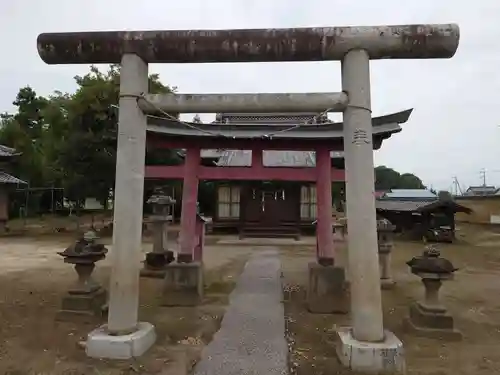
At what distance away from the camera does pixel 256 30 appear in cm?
471

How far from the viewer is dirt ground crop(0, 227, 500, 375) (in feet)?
14.6

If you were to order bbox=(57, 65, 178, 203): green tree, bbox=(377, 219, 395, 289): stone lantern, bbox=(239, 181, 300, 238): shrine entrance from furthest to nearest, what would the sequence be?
1. bbox=(239, 181, 300, 238): shrine entrance
2. bbox=(57, 65, 178, 203): green tree
3. bbox=(377, 219, 395, 289): stone lantern

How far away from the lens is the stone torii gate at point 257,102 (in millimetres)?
4367

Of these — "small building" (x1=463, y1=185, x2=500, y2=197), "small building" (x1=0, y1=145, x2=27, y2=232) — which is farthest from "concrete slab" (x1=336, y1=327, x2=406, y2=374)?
"small building" (x1=463, y1=185, x2=500, y2=197)

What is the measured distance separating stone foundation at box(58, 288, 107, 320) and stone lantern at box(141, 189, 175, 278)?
3.63 metres

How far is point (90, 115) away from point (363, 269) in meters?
19.7

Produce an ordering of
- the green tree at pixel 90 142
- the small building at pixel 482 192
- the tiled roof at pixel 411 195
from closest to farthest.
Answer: the green tree at pixel 90 142, the tiled roof at pixel 411 195, the small building at pixel 482 192

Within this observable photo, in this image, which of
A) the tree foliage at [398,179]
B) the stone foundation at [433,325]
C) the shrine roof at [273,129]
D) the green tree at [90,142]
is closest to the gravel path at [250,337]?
the stone foundation at [433,325]

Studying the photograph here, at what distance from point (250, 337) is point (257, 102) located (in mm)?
3115

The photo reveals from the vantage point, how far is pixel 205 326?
5984mm

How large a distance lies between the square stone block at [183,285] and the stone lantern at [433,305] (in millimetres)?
3724

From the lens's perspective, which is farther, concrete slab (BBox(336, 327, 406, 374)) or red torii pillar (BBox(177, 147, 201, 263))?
red torii pillar (BBox(177, 147, 201, 263))

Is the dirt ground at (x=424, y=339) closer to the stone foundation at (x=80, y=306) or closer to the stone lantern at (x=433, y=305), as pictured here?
the stone lantern at (x=433, y=305)

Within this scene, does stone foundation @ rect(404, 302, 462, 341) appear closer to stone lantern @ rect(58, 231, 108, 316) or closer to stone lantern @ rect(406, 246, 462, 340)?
stone lantern @ rect(406, 246, 462, 340)
